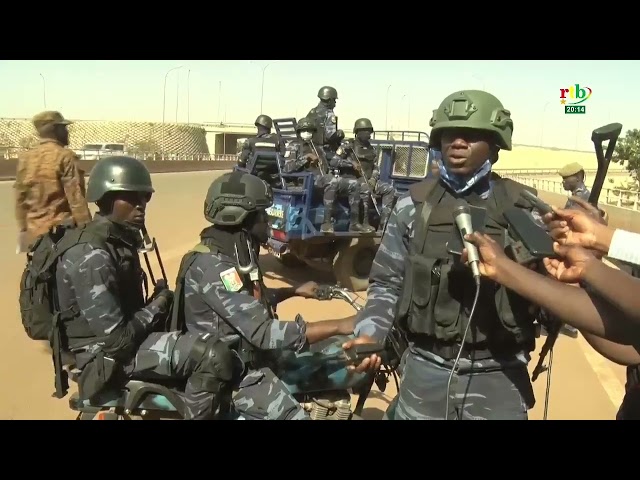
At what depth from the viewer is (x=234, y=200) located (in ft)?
9.96

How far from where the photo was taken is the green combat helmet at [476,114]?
93.3 inches

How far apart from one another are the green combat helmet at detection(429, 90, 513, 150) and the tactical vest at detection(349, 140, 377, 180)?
6931 mm

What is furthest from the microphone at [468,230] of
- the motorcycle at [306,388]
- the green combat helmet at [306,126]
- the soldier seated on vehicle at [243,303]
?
the green combat helmet at [306,126]

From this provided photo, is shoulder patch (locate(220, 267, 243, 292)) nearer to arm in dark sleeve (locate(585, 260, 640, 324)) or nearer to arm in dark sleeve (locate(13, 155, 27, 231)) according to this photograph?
arm in dark sleeve (locate(585, 260, 640, 324))

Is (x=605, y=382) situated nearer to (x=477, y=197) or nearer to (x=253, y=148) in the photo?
(x=477, y=197)

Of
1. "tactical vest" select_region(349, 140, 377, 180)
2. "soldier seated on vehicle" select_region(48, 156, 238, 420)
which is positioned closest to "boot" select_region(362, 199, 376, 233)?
"tactical vest" select_region(349, 140, 377, 180)

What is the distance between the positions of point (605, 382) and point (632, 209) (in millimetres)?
11168

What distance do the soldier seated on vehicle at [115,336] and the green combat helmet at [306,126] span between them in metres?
6.12

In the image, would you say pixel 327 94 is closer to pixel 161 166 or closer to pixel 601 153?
pixel 601 153

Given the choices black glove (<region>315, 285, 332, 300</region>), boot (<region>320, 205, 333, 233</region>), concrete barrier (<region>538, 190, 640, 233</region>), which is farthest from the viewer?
concrete barrier (<region>538, 190, 640, 233</region>)

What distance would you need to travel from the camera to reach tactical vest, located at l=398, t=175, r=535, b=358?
7.53 feet

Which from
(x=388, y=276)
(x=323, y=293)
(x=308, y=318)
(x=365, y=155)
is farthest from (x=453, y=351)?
(x=365, y=155)

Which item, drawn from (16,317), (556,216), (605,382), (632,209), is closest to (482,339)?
(556,216)

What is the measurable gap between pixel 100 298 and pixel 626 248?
2.10 meters
